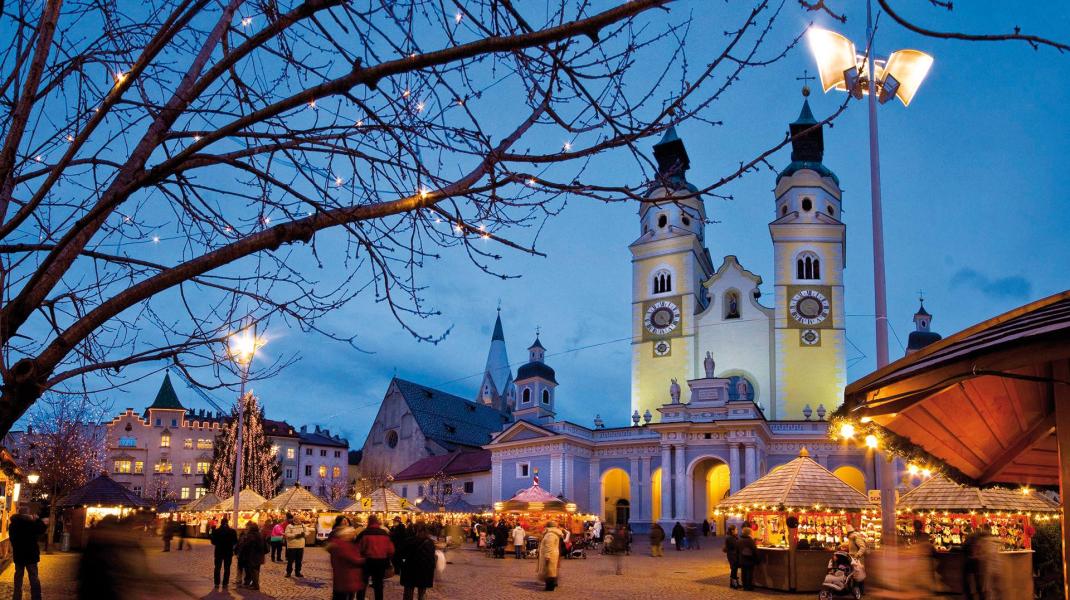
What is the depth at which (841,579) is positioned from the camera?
17.1 m

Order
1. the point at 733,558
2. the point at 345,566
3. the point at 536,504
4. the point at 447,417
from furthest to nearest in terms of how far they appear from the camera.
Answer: the point at 447,417 < the point at 536,504 < the point at 733,558 < the point at 345,566

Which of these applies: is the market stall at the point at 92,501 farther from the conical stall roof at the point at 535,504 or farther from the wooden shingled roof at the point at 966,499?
the wooden shingled roof at the point at 966,499

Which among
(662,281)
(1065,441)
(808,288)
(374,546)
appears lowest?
(374,546)

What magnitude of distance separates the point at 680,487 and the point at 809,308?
1582 centimetres

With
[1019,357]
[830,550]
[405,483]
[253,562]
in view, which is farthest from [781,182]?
[1019,357]

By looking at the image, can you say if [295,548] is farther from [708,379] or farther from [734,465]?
[708,379]

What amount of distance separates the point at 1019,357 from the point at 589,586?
1741 cm

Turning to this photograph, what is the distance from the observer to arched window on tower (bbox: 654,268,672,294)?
60.0m

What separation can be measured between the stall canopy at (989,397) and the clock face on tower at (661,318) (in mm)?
47687

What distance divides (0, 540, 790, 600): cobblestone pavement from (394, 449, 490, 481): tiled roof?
30798 millimetres

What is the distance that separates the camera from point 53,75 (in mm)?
5785

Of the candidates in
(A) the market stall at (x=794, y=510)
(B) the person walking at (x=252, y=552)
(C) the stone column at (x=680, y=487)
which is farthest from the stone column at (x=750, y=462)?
(B) the person walking at (x=252, y=552)

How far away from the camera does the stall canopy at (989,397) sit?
16.7 feet

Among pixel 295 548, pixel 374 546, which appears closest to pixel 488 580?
pixel 295 548
